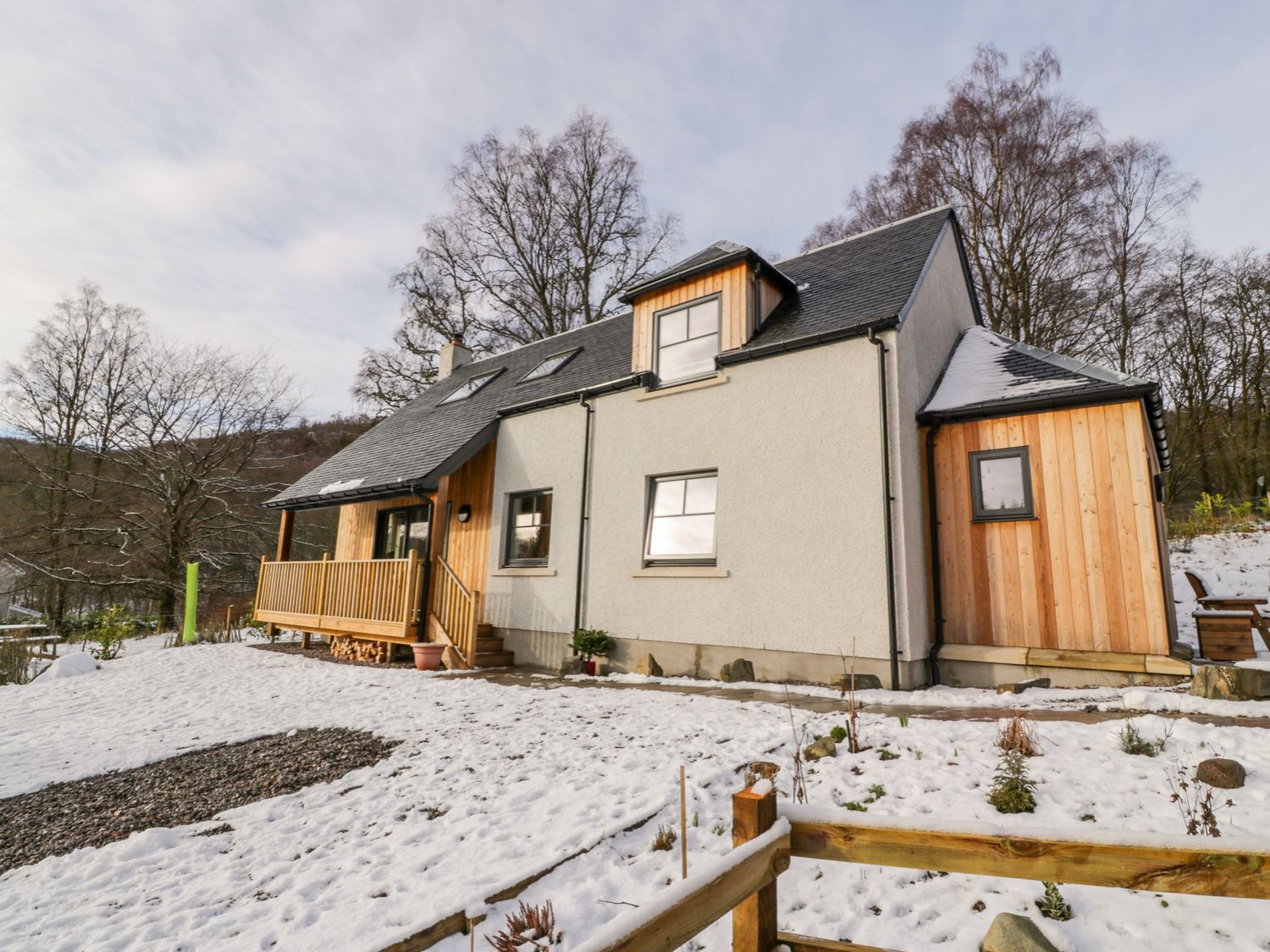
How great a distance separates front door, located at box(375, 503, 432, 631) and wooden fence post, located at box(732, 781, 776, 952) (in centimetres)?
1127

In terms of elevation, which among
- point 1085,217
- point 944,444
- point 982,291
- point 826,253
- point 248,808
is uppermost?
point 1085,217

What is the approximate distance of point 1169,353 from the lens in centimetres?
2006

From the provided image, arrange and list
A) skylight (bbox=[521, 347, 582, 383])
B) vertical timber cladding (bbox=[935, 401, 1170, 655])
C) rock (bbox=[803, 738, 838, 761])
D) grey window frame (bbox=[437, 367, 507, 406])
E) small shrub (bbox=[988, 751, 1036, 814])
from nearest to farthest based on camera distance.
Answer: small shrub (bbox=[988, 751, 1036, 814]) → rock (bbox=[803, 738, 838, 761]) → vertical timber cladding (bbox=[935, 401, 1170, 655]) → skylight (bbox=[521, 347, 582, 383]) → grey window frame (bbox=[437, 367, 507, 406])

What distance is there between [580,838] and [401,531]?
37.1ft

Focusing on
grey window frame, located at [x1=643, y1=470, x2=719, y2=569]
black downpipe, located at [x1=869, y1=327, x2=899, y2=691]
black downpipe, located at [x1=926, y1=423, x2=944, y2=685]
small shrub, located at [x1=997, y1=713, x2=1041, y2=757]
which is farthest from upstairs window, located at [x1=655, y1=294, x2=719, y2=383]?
small shrub, located at [x1=997, y1=713, x2=1041, y2=757]

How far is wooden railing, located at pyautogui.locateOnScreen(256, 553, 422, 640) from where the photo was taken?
10.7 metres

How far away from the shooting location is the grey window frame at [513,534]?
414 inches

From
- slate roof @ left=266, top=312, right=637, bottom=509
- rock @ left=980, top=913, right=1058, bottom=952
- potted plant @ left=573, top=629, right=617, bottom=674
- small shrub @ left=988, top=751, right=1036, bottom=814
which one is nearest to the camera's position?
rock @ left=980, top=913, right=1058, bottom=952

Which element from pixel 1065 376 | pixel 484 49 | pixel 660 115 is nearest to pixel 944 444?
pixel 1065 376

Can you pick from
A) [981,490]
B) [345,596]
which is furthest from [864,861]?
[345,596]

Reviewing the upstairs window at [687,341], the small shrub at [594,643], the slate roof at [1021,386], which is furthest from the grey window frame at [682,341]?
the small shrub at [594,643]

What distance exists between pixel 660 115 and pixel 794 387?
4465 mm

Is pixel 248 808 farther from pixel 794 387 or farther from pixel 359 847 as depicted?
pixel 794 387

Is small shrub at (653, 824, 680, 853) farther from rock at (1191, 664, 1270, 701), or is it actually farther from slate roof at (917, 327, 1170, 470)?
slate roof at (917, 327, 1170, 470)
